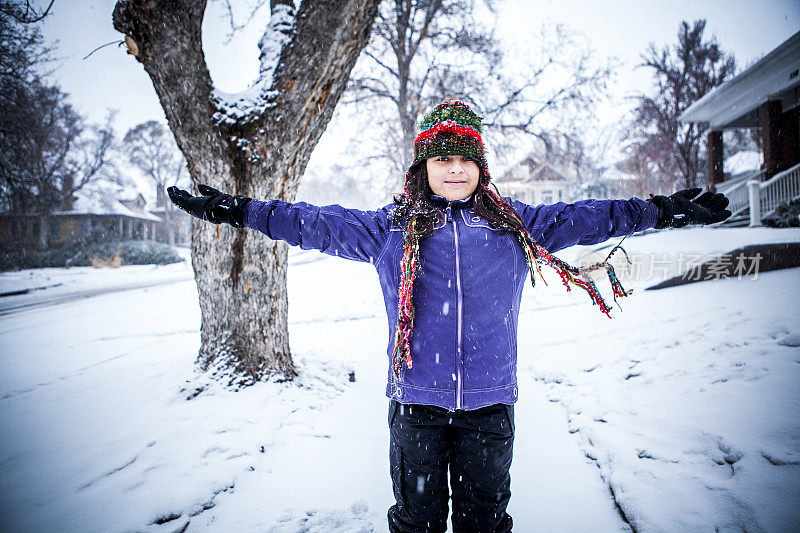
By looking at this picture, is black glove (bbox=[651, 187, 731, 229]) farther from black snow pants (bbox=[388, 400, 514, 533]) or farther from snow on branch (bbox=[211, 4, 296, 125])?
snow on branch (bbox=[211, 4, 296, 125])

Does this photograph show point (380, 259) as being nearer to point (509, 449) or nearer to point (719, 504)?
point (509, 449)

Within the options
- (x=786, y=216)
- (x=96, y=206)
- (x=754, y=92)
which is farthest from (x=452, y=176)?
(x=96, y=206)

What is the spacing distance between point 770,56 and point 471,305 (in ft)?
41.9

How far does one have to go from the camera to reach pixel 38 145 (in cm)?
1852

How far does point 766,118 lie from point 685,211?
1413 cm

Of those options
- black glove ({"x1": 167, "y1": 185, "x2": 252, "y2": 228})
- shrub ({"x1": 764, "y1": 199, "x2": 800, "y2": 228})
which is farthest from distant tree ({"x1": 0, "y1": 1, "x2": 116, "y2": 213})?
shrub ({"x1": 764, "y1": 199, "x2": 800, "y2": 228})

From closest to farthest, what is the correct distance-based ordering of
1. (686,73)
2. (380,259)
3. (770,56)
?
1. (380,259)
2. (770,56)
3. (686,73)

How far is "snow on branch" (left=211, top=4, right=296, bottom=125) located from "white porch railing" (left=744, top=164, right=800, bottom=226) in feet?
38.7

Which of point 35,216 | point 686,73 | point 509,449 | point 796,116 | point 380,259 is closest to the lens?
point 509,449

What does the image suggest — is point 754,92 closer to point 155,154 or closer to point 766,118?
point 766,118

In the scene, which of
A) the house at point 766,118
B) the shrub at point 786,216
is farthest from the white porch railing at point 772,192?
the shrub at point 786,216

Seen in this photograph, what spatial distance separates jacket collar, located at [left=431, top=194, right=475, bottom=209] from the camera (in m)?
1.67

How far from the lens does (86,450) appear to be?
8.32ft

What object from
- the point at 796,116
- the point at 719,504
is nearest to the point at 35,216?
the point at 719,504
